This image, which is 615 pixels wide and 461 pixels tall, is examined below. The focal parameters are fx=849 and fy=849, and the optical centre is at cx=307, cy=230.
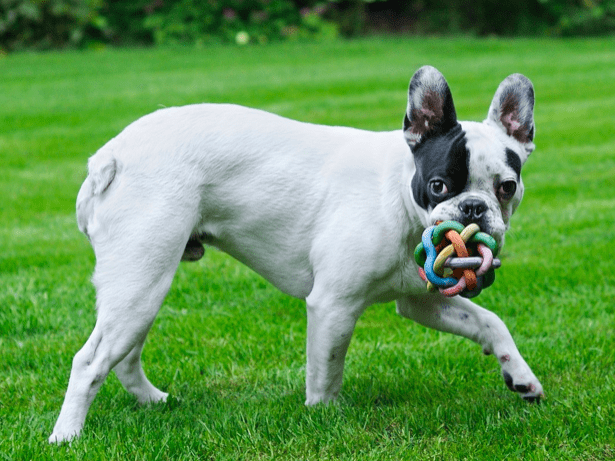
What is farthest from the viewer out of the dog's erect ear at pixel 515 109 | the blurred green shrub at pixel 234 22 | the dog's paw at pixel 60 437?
the blurred green shrub at pixel 234 22

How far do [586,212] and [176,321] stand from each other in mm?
3592

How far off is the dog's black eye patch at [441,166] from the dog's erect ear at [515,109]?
25 cm

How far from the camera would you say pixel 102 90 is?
576 inches

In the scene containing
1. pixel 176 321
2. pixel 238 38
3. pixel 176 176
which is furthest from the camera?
pixel 238 38

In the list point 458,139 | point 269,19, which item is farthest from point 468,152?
point 269,19

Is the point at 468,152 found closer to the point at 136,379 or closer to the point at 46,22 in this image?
the point at 136,379

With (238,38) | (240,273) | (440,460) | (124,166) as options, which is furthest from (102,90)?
(440,460)

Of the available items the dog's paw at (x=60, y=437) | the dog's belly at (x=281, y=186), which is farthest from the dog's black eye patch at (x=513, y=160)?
the dog's paw at (x=60, y=437)

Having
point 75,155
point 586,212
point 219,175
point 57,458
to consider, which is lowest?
point 75,155

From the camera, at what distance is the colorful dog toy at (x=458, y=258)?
2992mm

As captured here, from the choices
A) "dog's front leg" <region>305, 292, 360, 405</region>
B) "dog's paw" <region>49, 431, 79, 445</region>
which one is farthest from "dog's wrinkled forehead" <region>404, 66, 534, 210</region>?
"dog's paw" <region>49, 431, 79, 445</region>

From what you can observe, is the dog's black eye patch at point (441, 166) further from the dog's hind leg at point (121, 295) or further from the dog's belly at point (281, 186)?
the dog's hind leg at point (121, 295)

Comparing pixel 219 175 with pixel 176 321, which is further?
pixel 176 321

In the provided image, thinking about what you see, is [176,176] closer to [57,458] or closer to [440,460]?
[57,458]
